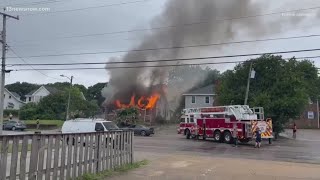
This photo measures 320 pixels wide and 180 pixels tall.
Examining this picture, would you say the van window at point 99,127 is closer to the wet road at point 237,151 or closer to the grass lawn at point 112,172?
the wet road at point 237,151

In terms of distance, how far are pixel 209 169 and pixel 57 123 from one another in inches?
1828

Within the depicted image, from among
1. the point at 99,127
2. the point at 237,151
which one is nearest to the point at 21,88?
the point at 99,127

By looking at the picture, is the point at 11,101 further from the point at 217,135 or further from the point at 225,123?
the point at 225,123

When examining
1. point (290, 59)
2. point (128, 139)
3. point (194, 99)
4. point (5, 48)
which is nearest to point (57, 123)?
point (194, 99)

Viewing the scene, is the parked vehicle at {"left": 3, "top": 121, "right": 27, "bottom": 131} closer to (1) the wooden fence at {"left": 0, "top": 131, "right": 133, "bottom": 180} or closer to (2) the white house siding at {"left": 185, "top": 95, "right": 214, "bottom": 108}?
(2) the white house siding at {"left": 185, "top": 95, "right": 214, "bottom": 108}

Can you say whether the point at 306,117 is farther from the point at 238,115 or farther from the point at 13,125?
the point at 13,125

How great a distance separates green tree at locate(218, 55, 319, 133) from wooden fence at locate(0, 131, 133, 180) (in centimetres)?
2965

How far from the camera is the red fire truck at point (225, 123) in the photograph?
2988 cm

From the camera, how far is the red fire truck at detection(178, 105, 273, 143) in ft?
98.0

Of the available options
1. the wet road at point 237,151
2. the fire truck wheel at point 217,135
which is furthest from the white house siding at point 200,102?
the wet road at point 237,151

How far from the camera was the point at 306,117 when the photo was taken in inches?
2544

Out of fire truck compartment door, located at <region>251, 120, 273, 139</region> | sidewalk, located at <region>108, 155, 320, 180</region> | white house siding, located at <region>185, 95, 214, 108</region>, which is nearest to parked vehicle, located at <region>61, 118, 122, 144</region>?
fire truck compartment door, located at <region>251, 120, 273, 139</region>

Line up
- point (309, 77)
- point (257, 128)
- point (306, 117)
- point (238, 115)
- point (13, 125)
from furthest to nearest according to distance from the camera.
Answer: point (309, 77), point (306, 117), point (13, 125), point (238, 115), point (257, 128)

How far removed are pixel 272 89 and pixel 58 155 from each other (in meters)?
35.4
